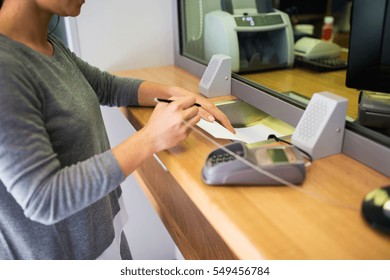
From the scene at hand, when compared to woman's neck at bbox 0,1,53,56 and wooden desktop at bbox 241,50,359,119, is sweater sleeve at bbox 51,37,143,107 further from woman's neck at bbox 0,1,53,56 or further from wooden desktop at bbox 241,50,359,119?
wooden desktop at bbox 241,50,359,119

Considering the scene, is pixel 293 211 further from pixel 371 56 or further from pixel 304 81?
pixel 304 81

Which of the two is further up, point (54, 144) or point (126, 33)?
point (126, 33)

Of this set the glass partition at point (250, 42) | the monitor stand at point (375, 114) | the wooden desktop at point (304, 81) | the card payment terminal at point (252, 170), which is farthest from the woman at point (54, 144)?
the glass partition at point (250, 42)

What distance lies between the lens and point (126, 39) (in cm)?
160

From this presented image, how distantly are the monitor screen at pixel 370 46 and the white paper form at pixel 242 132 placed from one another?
25 centimetres

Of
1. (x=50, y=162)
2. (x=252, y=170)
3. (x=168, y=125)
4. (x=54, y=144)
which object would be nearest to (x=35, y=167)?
(x=50, y=162)

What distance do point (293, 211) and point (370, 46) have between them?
445 mm

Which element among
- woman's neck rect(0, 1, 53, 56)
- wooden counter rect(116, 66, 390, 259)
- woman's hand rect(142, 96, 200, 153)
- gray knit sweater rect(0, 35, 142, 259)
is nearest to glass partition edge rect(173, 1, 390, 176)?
wooden counter rect(116, 66, 390, 259)

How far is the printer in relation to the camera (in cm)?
143

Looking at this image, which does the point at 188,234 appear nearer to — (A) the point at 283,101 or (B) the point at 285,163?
(A) the point at 283,101

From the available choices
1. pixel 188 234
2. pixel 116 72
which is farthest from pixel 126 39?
pixel 188 234

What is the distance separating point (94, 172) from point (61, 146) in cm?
14

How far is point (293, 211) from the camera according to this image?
59 centimetres

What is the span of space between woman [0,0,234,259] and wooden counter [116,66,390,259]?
0.09 m
